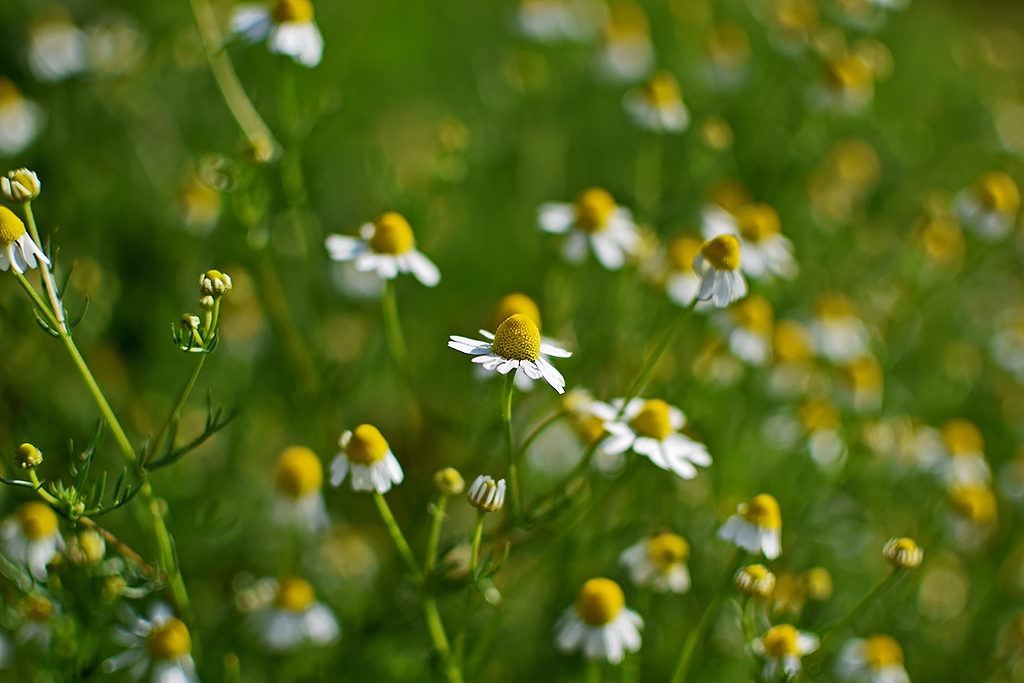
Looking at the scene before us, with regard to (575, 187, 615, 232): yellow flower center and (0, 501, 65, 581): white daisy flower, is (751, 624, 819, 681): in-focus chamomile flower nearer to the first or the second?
(575, 187, 615, 232): yellow flower center

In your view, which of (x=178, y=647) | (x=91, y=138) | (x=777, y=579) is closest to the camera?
(x=178, y=647)

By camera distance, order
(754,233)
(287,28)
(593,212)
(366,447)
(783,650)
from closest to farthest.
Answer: (366,447) < (783,650) < (287,28) < (593,212) < (754,233)

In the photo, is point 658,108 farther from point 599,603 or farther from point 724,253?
point 599,603

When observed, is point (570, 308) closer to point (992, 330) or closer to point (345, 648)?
point (345, 648)

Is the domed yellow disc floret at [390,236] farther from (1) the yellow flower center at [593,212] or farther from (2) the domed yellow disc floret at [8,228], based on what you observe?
(2) the domed yellow disc floret at [8,228]

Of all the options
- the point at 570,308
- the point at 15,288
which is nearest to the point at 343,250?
the point at 570,308

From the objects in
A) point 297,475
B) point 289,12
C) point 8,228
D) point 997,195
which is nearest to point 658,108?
point 997,195
